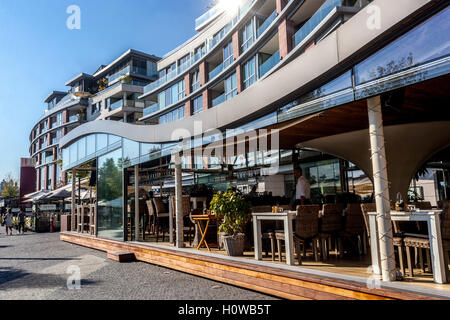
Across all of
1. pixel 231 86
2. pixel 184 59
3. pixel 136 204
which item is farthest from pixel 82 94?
pixel 136 204

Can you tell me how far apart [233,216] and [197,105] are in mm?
24211

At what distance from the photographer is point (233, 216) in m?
6.34

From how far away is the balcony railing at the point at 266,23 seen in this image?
20573 millimetres

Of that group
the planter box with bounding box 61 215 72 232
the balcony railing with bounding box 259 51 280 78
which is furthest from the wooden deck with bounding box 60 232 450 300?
the balcony railing with bounding box 259 51 280 78

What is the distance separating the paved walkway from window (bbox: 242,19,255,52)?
18227mm

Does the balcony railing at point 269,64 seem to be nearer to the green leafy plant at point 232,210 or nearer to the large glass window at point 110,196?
the large glass window at point 110,196

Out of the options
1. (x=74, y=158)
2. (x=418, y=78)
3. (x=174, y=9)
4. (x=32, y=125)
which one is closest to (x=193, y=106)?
(x=74, y=158)

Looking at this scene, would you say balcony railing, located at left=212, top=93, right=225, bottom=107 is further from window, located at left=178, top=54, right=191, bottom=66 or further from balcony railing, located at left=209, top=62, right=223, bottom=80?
window, located at left=178, top=54, right=191, bottom=66

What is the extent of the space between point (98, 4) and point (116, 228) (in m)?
6.23

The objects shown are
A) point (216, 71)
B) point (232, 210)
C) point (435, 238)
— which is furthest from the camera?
point (216, 71)

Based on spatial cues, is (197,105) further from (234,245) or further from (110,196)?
(234,245)

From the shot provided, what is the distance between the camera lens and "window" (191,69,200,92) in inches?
1175

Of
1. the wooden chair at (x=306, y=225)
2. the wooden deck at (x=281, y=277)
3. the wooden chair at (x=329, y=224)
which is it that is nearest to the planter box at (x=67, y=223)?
the wooden deck at (x=281, y=277)
